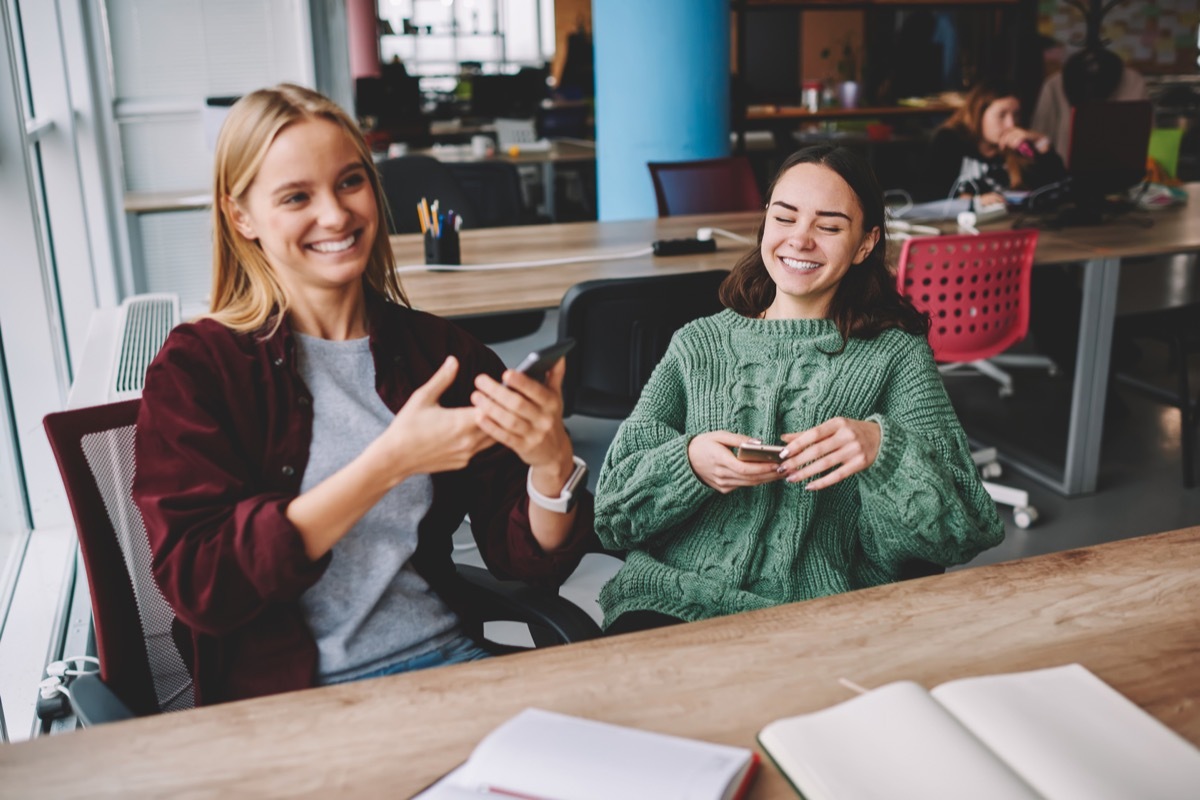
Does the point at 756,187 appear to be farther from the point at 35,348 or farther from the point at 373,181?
the point at 373,181

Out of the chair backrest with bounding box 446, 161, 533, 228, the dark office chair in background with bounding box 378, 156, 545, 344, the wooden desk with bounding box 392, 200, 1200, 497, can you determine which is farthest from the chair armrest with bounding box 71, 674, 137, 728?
the chair backrest with bounding box 446, 161, 533, 228

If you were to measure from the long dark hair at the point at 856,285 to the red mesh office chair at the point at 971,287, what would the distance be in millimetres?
1304

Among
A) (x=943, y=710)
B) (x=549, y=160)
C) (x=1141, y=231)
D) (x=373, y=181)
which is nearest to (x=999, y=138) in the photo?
(x=1141, y=231)

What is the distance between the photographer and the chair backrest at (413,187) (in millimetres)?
3832

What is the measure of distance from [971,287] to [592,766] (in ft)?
8.26

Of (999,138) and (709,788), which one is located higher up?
(999,138)

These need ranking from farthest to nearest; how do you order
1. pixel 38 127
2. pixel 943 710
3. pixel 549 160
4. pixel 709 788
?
pixel 549 160
pixel 38 127
pixel 943 710
pixel 709 788

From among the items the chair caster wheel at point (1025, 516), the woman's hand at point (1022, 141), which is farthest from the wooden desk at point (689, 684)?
the woman's hand at point (1022, 141)

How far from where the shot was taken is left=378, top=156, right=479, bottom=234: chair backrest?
3832 millimetres

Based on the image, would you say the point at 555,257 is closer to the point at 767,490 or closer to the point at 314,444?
the point at 767,490

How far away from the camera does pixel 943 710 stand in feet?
3.13

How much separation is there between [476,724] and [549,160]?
517 centimetres

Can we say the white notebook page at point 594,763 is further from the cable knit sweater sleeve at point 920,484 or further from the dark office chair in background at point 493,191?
the dark office chair in background at point 493,191

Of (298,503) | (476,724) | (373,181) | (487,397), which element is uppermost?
(373,181)
